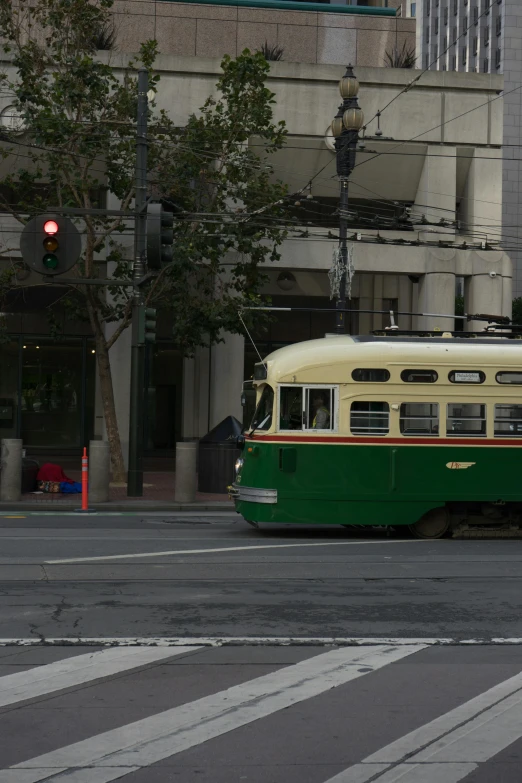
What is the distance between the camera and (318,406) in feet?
52.0

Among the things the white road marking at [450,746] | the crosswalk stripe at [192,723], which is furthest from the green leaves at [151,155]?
the white road marking at [450,746]

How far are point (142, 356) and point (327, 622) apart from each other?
13.4 metres

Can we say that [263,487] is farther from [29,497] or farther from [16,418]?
→ [16,418]

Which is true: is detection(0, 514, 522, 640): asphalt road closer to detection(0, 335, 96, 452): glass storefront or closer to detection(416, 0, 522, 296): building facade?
detection(0, 335, 96, 452): glass storefront

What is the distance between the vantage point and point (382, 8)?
3381 cm

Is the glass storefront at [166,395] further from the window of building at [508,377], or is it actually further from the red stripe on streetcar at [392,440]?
the window of building at [508,377]

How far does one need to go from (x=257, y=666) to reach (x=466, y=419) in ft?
29.7

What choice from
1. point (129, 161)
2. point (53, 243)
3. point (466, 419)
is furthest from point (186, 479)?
point (129, 161)

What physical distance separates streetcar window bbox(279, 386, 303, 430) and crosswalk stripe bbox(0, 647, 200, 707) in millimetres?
7860

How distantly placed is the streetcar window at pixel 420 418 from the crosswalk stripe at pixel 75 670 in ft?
27.3

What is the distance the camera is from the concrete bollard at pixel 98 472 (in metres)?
20.7

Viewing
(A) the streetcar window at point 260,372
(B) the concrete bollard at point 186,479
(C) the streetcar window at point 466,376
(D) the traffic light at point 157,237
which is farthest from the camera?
(B) the concrete bollard at point 186,479

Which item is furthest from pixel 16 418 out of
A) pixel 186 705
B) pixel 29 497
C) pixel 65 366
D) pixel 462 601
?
pixel 186 705

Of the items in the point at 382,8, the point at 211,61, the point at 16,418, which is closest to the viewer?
the point at 211,61
